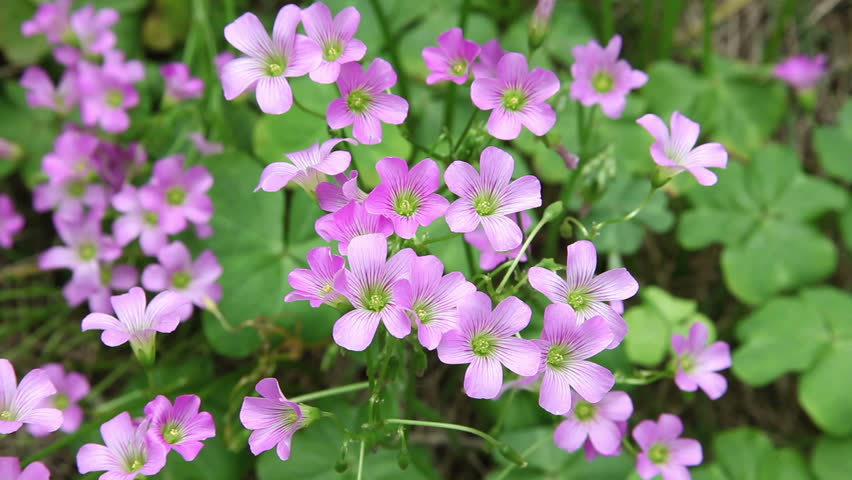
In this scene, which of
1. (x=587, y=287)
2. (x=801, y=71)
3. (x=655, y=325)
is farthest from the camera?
(x=801, y=71)

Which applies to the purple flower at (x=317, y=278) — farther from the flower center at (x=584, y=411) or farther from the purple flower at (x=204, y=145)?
the purple flower at (x=204, y=145)

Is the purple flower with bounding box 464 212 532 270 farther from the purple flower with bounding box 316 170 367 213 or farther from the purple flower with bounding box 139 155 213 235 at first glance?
the purple flower with bounding box 139 155 213 235

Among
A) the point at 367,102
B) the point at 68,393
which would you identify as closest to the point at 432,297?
the point at 367,102

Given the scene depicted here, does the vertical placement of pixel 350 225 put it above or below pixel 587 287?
above

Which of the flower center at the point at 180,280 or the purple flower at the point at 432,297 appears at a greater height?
the purple flower at the point at 432,297

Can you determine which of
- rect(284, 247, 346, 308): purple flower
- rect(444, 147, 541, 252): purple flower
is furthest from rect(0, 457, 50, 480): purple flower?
rect(444, 147, 541, 252): purple flower

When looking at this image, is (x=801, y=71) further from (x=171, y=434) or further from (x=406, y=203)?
(x=171, y=434)

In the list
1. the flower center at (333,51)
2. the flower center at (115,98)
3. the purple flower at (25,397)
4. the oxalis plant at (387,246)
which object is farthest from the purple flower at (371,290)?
the flower center at (115,98)
